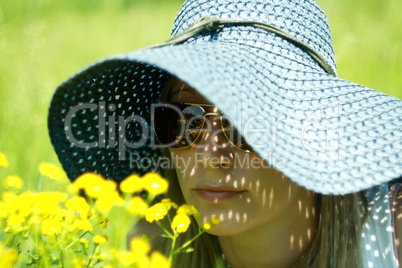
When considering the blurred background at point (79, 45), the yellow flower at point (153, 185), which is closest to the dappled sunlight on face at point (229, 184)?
the yellow flower at point (153, 185)

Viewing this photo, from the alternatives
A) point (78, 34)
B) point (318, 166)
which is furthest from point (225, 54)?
point (78, 34)

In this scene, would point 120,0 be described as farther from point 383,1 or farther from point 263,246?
point 263,246

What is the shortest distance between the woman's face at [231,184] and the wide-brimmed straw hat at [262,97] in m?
0.18

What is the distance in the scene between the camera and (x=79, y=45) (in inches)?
172

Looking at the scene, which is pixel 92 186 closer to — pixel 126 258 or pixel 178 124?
pixel 126 258

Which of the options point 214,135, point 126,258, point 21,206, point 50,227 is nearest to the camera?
point 126,258

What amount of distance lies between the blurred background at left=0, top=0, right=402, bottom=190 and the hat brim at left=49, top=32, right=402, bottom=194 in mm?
710

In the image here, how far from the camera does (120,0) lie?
4.97 m

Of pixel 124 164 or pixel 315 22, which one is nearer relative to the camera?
pixel 315 22

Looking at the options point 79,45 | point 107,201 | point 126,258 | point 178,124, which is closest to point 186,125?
point 178,124

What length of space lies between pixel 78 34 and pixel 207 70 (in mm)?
3911

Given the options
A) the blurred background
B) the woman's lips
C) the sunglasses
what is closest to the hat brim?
the sunglasses

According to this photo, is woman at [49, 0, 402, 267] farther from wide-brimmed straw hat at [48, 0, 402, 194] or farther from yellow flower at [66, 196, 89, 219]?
yellow flower at [66, 196, 89, 219]

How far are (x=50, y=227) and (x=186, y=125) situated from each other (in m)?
0.44
